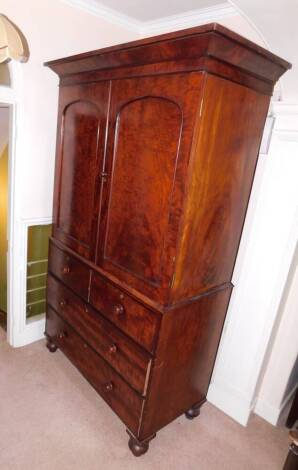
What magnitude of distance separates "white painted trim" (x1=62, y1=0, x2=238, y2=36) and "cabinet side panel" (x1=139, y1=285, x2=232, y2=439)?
170 cm

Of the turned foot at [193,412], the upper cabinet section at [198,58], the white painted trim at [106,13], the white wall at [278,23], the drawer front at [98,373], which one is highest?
the white painted trim at [106,13]

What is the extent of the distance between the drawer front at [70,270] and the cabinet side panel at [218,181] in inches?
27.2

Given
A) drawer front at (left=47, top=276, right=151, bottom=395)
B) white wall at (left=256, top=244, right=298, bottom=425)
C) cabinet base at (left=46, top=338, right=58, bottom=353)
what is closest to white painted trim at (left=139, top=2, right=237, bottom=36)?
white wall at (left=256, top=244, right=298, bottom=425)

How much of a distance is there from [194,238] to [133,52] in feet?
2.78

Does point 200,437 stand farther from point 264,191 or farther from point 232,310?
point 264,191

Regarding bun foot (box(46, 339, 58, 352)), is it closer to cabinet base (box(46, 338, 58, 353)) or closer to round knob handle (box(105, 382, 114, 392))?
cabinet base (box(46, 338, 58, 353))

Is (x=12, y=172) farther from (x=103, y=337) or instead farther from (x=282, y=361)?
(x=282, y=361)

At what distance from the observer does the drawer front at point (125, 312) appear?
145cm

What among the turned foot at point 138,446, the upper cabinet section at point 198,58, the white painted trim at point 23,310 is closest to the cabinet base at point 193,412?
the turned foot at point 138,446

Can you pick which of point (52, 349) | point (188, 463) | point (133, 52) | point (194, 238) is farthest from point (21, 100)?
point (188, 463)

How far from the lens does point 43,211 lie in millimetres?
2234

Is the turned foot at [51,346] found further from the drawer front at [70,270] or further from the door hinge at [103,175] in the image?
the door hinge at [103,175]

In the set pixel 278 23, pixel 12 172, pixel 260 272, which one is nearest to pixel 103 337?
pixel 260 272

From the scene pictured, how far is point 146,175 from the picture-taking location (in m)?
1.41
